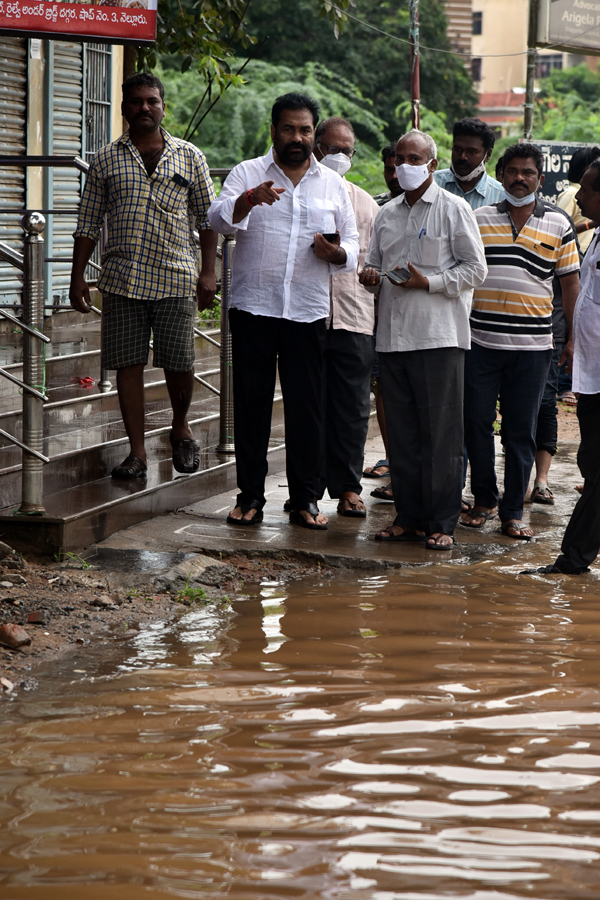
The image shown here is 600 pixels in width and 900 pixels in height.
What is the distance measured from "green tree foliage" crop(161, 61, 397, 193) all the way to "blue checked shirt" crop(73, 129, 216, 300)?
1494 cm

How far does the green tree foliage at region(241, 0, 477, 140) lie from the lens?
79.3 feet

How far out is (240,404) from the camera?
514 cm

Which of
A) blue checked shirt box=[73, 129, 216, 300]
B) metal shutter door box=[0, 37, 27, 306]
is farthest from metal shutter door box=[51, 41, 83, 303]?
blue checked shirt box=[73, 129, 216, 300]

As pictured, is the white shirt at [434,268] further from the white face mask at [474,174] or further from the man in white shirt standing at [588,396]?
the white face mask at [474,174]

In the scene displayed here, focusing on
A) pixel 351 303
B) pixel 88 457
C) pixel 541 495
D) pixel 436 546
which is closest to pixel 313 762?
pixel 436 546

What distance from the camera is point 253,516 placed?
520cm

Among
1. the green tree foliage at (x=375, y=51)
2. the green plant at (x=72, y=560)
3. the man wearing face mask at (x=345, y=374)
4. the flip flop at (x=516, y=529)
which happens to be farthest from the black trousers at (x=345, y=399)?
the green tree foliage at (x=375, y=51)

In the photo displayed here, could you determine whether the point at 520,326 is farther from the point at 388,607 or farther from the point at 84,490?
the point at 84,490

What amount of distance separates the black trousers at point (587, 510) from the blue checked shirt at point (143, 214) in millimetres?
2018

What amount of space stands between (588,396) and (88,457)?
2.47 m

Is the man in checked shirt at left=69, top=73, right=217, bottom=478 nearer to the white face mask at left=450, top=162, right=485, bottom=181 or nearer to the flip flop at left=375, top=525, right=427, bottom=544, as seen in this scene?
the flip flop at left=375, top=525, right=427, bottom=544

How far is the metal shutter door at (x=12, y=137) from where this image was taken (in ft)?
27.3

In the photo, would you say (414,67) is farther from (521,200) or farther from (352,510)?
(352,510)

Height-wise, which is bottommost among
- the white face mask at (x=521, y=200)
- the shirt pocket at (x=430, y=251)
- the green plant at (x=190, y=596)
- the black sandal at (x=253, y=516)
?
the green plant at (x=190, y=596)
